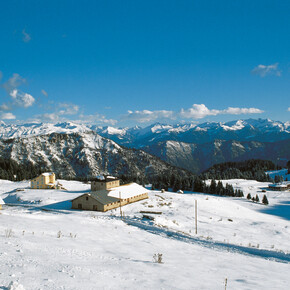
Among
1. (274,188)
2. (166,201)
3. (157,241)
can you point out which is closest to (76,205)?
(166,201)

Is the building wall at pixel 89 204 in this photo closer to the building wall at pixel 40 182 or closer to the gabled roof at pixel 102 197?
the gabled roof at pixel 102 197

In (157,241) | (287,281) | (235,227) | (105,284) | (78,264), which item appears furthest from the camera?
(235,227)

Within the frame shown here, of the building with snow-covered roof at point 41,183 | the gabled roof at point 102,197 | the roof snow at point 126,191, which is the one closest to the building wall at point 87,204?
the gabled roof at point 102,197

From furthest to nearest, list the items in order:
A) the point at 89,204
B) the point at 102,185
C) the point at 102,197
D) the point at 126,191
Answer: the point at 102,185
the point at 126,191
the point at 102,197
the point at 89,204

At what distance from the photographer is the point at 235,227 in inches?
1897

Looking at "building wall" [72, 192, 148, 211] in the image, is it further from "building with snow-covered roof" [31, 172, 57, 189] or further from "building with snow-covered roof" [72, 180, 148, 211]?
"building with snow-covered roof" [31, 172, 57, 189]

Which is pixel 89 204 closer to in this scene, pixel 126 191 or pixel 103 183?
pixel 126 191

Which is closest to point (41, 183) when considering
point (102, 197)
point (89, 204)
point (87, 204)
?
point (87, 204)

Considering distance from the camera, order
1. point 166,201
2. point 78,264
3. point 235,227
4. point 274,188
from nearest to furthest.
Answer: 1. point 78,264
2. point 235,227
3. point 166,201
4. point 274,188

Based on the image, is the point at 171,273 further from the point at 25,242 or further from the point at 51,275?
the point at 25,242

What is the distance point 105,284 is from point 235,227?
43959 millimetres

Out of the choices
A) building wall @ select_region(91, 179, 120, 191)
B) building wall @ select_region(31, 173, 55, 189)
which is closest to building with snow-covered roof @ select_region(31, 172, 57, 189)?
building wall @ select_region(31, 173, 55, 189)

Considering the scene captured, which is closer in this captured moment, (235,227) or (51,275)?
(51,275)

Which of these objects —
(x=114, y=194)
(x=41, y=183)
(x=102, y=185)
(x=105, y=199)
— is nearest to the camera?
(x=105, y=199)
